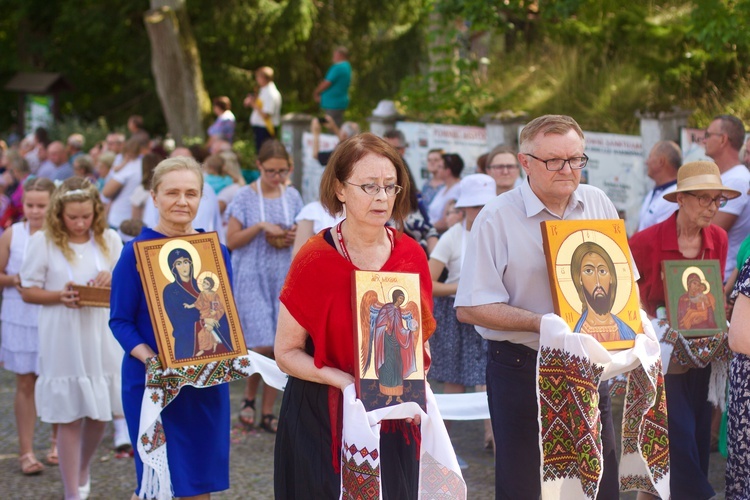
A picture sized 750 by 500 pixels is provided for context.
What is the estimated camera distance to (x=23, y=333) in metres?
7.30

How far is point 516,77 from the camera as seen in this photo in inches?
634

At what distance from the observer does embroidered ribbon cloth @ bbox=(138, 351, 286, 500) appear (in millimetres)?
4715

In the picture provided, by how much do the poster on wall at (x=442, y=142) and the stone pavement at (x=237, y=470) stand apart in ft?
18.6

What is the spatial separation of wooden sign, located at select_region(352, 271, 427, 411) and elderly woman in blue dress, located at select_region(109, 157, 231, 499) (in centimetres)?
155

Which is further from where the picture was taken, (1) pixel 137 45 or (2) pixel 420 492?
(1) pixel 137 45

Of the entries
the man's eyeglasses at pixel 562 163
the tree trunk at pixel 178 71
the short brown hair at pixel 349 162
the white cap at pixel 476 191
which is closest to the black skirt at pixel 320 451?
the short brown hair at pixel 349 162

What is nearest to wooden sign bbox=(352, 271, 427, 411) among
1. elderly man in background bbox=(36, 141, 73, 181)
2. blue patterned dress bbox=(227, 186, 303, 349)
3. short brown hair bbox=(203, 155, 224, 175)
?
blue patterned dress bbox=(227, 186, 303, 349)

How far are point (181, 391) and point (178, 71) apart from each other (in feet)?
66.0

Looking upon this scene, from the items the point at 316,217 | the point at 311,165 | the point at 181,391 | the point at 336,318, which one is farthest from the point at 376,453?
the point at 311,165

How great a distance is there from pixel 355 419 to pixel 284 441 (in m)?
0.50

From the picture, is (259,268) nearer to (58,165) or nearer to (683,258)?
(683,258)

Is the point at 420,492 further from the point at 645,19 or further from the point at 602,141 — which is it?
the point at 645,19

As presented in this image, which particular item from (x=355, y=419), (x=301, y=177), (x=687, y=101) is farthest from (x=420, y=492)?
(x=301, y=177)

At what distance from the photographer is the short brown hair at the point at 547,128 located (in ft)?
13.3
